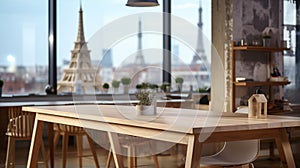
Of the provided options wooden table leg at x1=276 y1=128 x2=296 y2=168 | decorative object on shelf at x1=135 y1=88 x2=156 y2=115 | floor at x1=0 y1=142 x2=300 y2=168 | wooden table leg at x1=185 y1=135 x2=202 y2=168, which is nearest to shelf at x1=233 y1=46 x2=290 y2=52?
floor at x1=0 y1=142 x2=300 y2=168

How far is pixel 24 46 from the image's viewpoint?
9.00 metres

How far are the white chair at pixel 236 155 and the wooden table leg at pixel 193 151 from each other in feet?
2.20

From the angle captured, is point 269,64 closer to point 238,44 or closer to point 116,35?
point 238,44

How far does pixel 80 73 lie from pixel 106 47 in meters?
0.66

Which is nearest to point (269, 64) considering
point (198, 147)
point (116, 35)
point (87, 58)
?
point (116, 35)

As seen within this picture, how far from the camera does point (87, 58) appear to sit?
987 centimetres

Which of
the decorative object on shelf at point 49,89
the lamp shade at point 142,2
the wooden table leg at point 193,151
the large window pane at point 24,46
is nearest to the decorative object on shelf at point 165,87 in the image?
the decorative object on shelf at point 49,89

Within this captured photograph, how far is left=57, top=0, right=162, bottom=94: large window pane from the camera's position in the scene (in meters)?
9.26

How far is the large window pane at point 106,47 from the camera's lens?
30.4 feet

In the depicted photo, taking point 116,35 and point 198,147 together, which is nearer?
point 198,147

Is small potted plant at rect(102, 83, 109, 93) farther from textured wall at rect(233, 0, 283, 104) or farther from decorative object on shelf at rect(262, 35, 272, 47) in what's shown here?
decorative object on shelf at rect(262, 35, 272, 47)

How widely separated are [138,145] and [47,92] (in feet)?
13.5

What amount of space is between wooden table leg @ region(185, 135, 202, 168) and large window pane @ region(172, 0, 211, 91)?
6.32 metres

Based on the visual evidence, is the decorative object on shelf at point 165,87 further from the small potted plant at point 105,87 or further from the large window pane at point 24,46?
the large window pane at point 24,46
